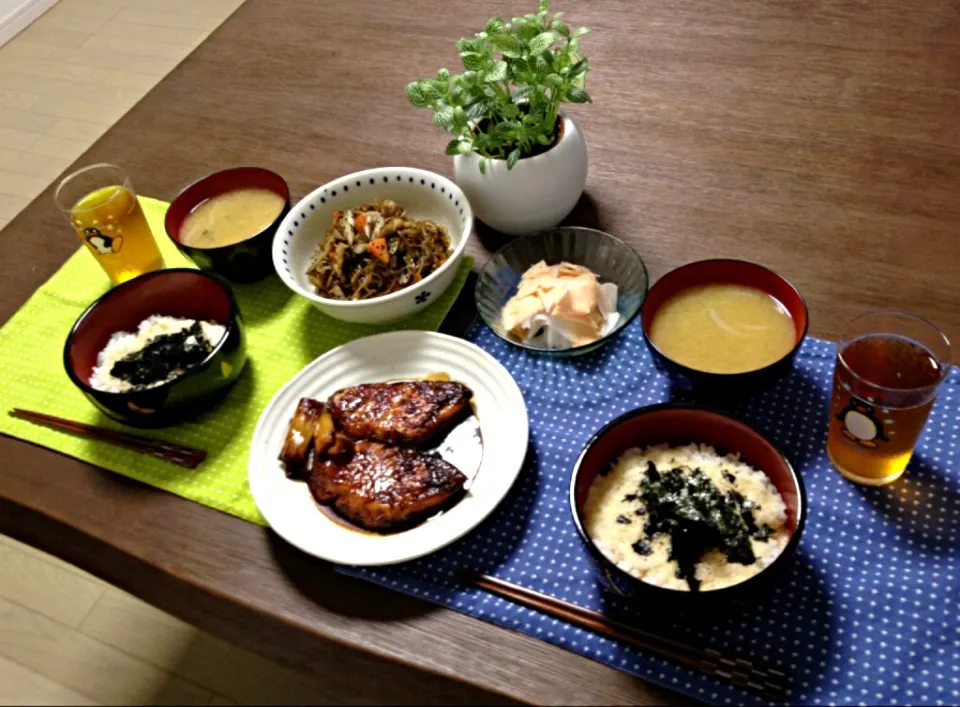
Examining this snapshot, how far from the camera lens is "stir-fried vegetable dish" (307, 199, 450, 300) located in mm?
1245

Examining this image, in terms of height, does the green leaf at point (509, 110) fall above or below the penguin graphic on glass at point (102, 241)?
above

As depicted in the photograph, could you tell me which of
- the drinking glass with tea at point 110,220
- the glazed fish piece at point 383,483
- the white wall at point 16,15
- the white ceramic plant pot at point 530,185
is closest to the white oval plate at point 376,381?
the glazed fish piece at point 383,483

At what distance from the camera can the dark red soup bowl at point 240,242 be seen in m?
1.31

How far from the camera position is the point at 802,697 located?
0.79 meters

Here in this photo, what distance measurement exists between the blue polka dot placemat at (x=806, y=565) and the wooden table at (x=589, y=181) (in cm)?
5

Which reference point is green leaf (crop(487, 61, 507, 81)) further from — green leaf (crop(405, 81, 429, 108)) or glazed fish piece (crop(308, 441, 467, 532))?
glazed fish piece (crop(308, 441, 467, 532))

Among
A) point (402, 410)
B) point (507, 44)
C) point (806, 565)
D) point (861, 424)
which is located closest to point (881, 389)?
point (861, 424)

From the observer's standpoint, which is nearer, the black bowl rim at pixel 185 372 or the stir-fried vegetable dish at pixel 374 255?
the black bowl rim at pixel 185 372

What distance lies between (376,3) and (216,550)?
55.5 inches

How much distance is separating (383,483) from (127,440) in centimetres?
43

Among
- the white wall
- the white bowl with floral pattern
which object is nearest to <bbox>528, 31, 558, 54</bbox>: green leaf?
the white bowl with floral pattern

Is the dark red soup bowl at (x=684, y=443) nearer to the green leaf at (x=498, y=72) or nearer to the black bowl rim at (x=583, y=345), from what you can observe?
the black bowl rim at (x=583, y=345)

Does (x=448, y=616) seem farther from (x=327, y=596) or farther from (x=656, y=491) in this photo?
(x=656, y=491)

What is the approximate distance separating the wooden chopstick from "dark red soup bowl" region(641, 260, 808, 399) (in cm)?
65
